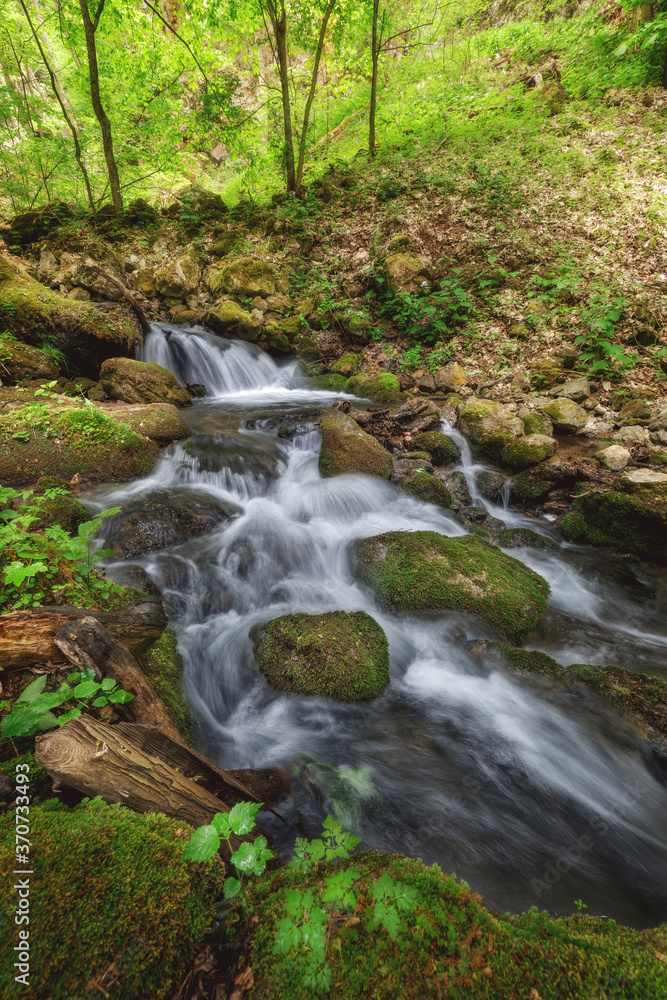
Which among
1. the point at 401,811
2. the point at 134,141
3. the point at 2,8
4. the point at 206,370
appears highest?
the point at 2,8

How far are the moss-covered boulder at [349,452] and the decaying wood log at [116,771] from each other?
5.06 m

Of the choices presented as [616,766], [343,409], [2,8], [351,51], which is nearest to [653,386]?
[343,409]

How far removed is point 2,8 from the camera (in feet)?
33.3

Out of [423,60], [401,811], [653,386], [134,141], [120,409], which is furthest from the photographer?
[423,60]

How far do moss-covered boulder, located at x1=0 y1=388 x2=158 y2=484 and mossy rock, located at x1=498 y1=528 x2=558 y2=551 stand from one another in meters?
5.36

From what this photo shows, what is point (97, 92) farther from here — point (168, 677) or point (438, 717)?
point (438, 717)

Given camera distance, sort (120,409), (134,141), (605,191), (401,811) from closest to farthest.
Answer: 1. (401,811)
2. (120,409)
3. (605,191)
4. (134,141)

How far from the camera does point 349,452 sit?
6.47m

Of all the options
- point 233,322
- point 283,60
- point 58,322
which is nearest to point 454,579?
point 58,322

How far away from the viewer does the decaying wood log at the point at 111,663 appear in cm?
187

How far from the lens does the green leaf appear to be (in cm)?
130

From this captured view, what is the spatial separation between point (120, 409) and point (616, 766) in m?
7.72

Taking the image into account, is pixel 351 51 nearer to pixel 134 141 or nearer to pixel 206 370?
pixel 134 141

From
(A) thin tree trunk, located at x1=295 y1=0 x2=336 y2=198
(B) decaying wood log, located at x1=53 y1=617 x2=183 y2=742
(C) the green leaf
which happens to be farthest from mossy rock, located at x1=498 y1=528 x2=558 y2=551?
(A) thin tree trunk, located at x1=295 y1=0 x2=336 y2=198
